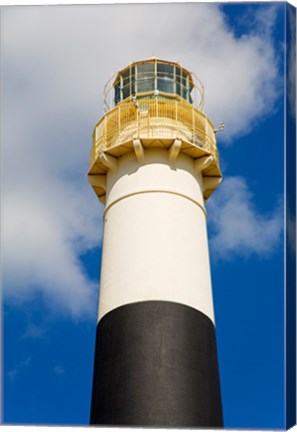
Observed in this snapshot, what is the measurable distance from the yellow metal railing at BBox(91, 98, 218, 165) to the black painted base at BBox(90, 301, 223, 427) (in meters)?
3.50

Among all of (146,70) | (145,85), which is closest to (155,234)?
(145,85)

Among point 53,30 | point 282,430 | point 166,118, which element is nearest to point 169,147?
point 166,118

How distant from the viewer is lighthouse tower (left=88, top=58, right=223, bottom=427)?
14.2m

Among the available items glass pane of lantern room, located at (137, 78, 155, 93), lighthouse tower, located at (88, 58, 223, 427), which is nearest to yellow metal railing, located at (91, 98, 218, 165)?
lighthouse tower, located at (88, 58, 223, 427)

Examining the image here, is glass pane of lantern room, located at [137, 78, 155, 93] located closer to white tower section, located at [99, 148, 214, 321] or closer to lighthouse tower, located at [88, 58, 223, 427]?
lighthouse tower, located at [88, 58, 223, 427]

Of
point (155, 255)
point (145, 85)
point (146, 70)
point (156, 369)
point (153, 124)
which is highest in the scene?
point (146, 70)

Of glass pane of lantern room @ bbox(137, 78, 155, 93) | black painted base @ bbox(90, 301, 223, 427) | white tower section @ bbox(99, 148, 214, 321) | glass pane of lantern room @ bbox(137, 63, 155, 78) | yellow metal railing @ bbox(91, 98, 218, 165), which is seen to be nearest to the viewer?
black painted base @ bbox(90, 301, 223, 427)

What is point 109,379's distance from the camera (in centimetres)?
1455

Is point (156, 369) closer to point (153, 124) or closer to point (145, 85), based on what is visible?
point (153, 124)

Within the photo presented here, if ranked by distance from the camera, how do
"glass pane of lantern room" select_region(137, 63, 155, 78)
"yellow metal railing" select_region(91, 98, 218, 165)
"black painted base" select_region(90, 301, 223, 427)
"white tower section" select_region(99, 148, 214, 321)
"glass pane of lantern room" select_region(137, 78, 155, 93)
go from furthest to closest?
Answer: "glass pane of lantern room" select_region(137, 63, 155, 78) → "glass pane of lantern room" select_region(137, 78, 155, 93) → "yellow metal railing" select_region(91, 98, 218, 165) → "white tower section" select_region(99, 148, 214, 321) → "black painted base" select_region(90, 301, 223, 427)

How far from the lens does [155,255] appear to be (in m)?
15.4

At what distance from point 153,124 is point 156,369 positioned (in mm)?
4841

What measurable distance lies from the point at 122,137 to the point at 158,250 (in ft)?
8.65

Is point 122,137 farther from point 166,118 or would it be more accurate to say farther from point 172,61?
point 172,61
